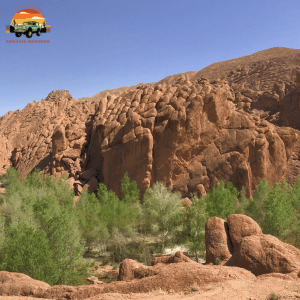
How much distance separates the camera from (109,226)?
41.7 meters

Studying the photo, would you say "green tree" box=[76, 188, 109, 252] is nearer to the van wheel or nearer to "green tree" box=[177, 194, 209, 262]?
"green tree" box=[177, 194, 209, 262]

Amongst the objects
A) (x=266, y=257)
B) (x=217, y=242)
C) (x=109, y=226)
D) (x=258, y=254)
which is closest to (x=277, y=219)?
(x=217, y=242)

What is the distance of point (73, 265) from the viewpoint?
26750mm

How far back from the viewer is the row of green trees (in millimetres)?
22797

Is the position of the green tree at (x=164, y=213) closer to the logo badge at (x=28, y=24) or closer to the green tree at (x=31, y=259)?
the green tree at (x=31, y=259)

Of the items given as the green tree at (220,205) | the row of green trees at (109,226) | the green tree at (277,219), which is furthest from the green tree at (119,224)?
the green tree at (277,219)

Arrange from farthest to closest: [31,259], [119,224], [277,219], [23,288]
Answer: [119,224] → [277,219] → [31,259] → [23,288]

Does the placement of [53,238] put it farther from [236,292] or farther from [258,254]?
[236,292]

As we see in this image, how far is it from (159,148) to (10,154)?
59563mm

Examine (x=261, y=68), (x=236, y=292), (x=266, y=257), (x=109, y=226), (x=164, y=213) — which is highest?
(x=261, y=68)

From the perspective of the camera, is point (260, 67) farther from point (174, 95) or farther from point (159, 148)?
point (159, 148)

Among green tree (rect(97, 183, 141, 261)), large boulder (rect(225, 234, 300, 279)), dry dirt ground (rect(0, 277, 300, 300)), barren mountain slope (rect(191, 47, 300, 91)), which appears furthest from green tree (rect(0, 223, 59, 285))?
barren mountain slope (rect(191, 47, 300, 91))

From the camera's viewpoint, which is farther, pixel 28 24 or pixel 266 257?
pixel 28 24

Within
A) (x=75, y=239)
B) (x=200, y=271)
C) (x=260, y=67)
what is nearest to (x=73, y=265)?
(x=75, y=239)
